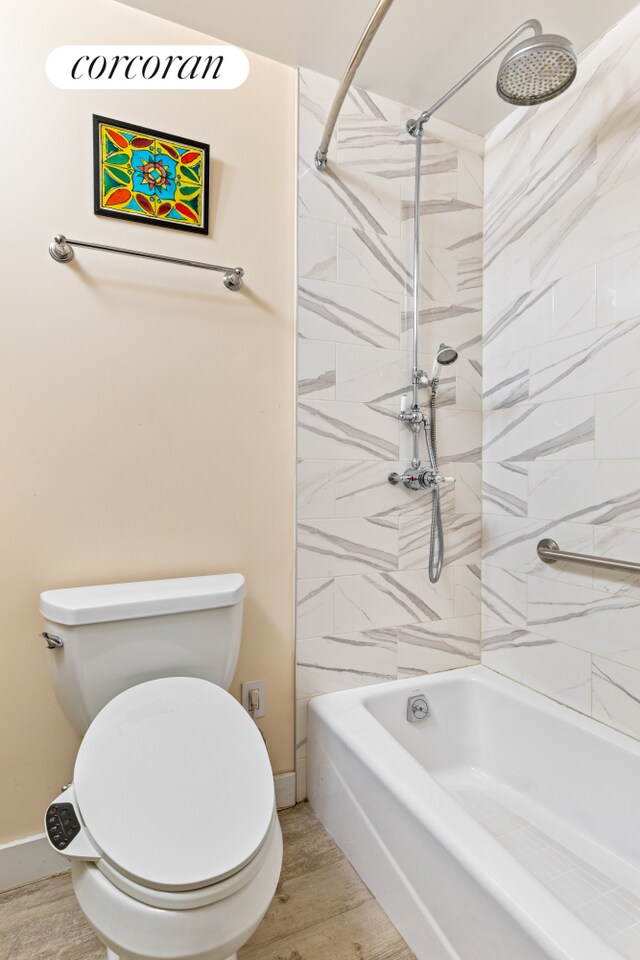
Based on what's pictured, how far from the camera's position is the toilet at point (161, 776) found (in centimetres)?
79

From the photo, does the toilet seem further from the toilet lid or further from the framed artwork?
the framed artwork

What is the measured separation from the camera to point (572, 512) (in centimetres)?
153

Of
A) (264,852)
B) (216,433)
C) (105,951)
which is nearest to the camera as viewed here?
(264,852)

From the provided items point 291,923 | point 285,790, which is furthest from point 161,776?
point 285,790

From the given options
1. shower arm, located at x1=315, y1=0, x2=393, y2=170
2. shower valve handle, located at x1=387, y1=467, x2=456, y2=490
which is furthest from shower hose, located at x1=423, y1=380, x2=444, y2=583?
shower arm, located at x1=315, y1=0, x2=393, y2=170

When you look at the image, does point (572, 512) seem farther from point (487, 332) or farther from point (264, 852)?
point (264, 852)

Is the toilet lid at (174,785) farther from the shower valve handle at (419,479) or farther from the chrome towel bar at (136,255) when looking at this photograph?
the chrome towel bar at (136,255)

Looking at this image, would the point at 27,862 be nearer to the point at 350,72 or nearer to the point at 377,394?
the point at 377,394

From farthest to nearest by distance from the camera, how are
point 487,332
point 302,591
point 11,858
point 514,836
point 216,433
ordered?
point 487,332 < point 302,591 < point 216,433 < point 514,836 < point 11,858

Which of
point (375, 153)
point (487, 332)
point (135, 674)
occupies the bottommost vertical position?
point (135, 674)

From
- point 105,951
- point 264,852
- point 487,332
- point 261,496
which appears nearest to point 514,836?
point 264,852

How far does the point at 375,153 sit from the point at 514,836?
6.90ft

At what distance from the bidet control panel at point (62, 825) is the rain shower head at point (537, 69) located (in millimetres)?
1767

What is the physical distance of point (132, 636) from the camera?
47.3 inches
